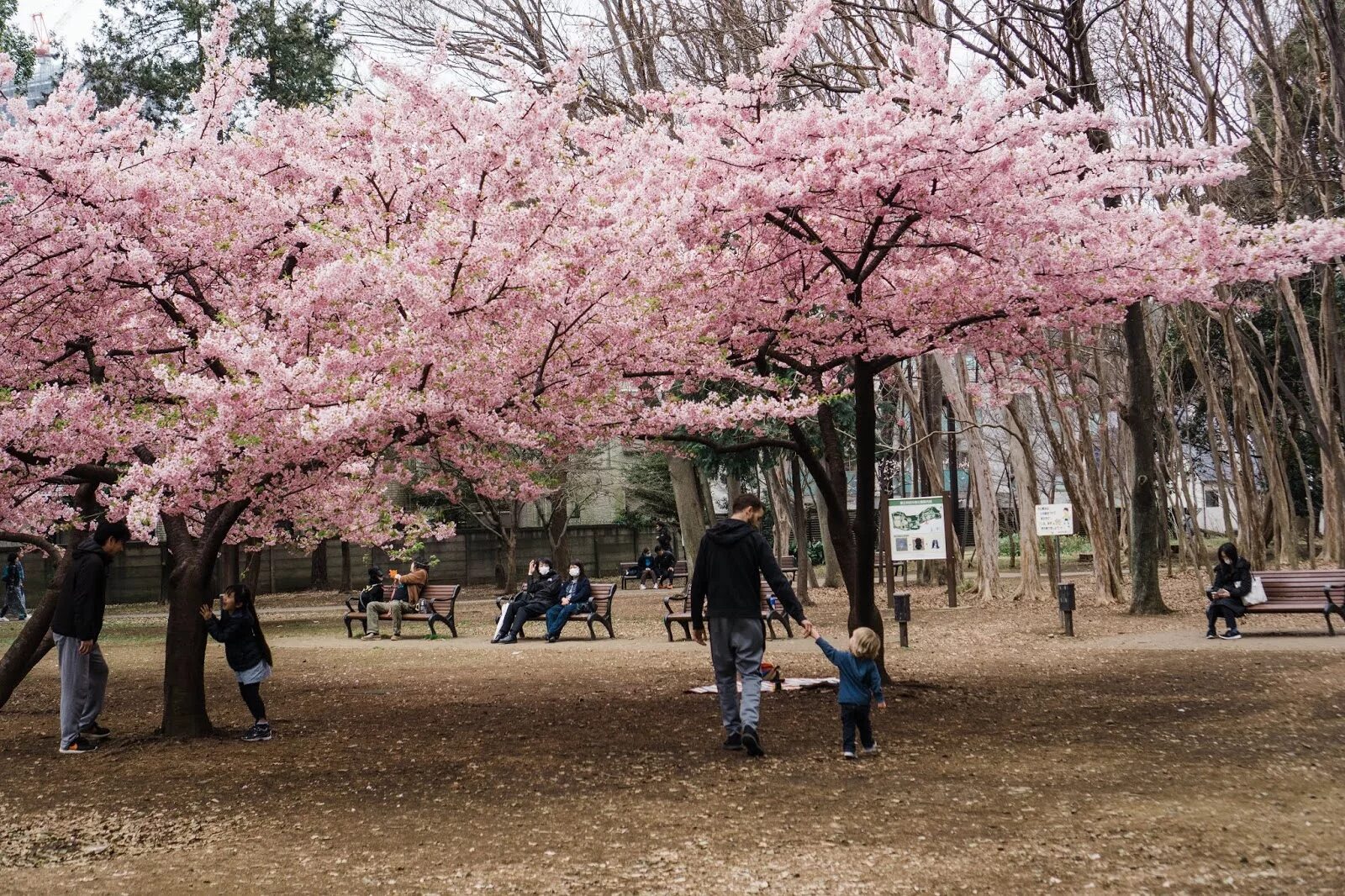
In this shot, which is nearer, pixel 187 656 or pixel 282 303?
pixel 282 303

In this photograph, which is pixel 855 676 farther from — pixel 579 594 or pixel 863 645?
pixel 579 594

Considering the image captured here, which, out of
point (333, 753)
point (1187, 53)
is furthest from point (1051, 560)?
point (333, 753)

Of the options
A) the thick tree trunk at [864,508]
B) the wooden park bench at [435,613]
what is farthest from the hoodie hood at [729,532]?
the wooden park bench at [435,613]

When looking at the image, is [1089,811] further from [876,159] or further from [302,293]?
[302,293]

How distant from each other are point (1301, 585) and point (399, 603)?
12362 millimetres

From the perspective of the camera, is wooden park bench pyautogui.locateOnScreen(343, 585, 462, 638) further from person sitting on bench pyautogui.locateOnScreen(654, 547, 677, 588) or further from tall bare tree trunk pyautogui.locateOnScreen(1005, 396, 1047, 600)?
person sitting on bench pyautogui.locateOnScreen(654, 547, 677, 588)

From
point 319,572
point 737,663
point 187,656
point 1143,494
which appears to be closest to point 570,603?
point 1143,494

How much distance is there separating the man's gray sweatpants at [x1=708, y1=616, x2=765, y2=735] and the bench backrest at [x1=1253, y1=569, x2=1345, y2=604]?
8.86m

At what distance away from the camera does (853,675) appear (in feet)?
23.2

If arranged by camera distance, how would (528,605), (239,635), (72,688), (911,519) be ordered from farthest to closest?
(911,519) → (528,605) → (239,635) → (72,688)

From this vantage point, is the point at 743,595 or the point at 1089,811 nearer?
the point at 1089,811

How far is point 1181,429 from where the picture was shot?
34.0 meters

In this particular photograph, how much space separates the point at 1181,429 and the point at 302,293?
3067cm

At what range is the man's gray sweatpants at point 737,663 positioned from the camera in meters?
7.47
